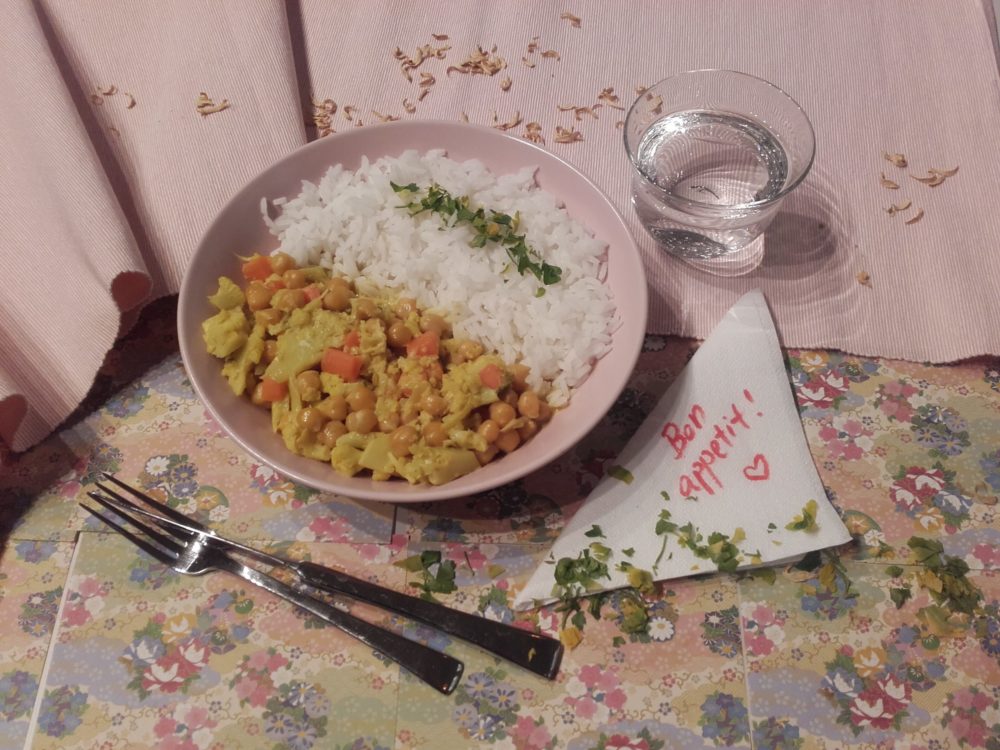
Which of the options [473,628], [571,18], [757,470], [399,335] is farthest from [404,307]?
[571,18]

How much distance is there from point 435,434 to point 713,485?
53 cm

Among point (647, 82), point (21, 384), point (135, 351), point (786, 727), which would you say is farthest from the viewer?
point (647, 82)

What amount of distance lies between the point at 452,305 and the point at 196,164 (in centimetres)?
69

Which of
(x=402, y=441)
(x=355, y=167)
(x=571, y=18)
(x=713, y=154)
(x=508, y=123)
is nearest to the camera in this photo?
(x=402, y=441)

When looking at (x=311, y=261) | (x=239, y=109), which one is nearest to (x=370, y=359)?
(x=311, y=261)

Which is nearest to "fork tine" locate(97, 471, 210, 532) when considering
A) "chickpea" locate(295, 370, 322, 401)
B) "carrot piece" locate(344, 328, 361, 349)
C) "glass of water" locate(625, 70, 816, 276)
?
"chickpea" locate(295, 370, 322, 401)

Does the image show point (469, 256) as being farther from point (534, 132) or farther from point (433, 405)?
point (534, 132)

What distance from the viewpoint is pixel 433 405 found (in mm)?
1303

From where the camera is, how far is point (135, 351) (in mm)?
1608

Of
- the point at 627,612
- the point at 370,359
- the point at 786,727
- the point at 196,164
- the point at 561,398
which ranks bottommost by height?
the point at 786,727

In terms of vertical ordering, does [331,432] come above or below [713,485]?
above

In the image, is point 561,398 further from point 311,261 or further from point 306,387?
point 311,261

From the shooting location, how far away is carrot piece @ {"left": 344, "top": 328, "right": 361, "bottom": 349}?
1.36m

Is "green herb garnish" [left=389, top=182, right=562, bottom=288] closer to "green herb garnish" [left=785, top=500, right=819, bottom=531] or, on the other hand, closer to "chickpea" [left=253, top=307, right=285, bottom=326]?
"chickpea" [left=253, top=307, right=285, bottom=326]
